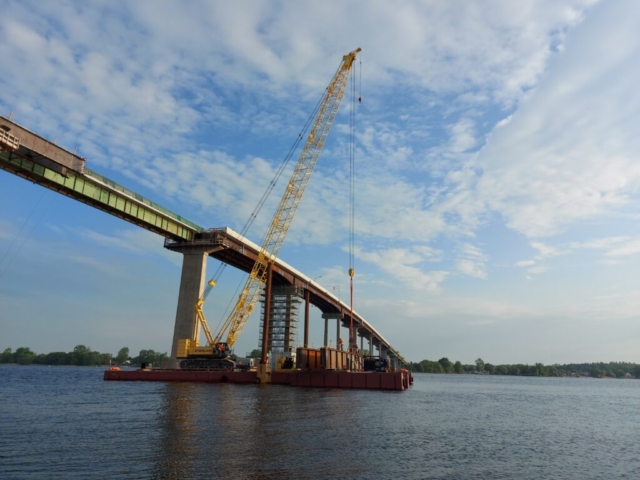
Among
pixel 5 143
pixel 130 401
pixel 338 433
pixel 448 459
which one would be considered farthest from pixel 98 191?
pixel 448 459

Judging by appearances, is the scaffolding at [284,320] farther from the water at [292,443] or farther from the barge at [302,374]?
the water at [292,443]

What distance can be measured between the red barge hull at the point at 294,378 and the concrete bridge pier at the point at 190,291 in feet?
12.7

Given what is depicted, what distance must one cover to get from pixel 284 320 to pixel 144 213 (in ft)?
150

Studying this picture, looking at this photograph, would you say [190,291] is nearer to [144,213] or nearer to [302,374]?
[144,213]

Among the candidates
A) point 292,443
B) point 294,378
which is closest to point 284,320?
point 294,378

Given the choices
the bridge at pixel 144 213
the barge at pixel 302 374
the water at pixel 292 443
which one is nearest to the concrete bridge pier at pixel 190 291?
the bridge at pixel 144 213

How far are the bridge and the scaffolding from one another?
2.00 meters

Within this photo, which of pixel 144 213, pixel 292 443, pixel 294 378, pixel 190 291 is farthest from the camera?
pixel 190 291

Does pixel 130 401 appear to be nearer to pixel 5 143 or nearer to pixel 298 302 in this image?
pixel 5 143

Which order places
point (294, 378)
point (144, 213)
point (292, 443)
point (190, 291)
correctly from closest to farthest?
1. point (292, 443)
2. point (144, 213)
3. point (294, 378)
4. point (190, 291)

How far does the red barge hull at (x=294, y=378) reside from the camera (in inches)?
2872

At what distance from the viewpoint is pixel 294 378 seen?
256 ft

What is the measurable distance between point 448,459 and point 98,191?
58556mm

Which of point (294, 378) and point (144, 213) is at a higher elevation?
point (144, 213)
